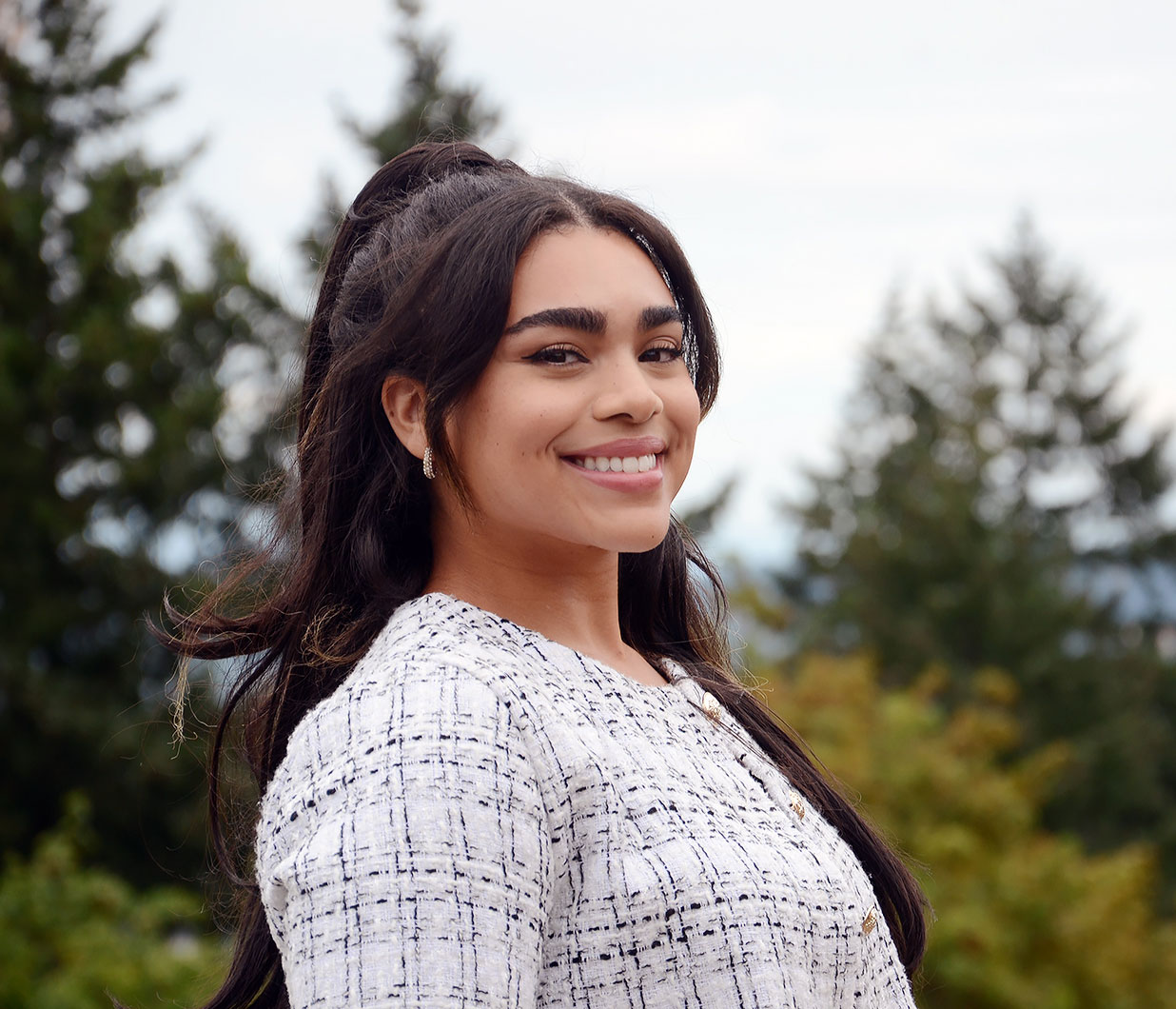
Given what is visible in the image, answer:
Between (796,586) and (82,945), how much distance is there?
814 inches

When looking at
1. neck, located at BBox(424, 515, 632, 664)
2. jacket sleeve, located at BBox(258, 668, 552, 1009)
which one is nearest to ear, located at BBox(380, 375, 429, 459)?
neck, located at BBox(424, 515, 632, 664)

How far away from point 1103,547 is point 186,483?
18429 mm

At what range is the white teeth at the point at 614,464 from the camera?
173 cm

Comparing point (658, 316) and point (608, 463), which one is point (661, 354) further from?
point (608, 463)

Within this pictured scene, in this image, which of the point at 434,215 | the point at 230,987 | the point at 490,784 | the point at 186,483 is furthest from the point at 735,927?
the point at 186,483

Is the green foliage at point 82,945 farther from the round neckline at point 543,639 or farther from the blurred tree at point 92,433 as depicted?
the blurred tree at point 92,433

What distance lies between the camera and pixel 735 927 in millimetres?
1471

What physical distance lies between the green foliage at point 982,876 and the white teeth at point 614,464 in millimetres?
4163

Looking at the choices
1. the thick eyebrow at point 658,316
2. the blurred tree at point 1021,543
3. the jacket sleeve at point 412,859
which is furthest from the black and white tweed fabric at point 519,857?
the blurred tree at point 1021,543

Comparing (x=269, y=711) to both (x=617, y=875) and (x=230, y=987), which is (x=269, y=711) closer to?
(x=230, y=987)

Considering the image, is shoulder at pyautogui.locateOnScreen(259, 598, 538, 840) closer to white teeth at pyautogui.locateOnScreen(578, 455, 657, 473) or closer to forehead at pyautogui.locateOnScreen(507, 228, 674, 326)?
white teeth at pyautogui.locateOnScreen(578, 455, 657, 473)

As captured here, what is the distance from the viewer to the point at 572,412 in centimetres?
170

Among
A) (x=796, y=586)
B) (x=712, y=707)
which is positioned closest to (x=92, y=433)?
(x=712, y=707)

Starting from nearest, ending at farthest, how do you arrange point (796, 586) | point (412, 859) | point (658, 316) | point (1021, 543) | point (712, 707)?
1. point (412, 859)
2. point (658, 316)
3. point (712, 707)
4. point (1021, 543)
5. point (796, 586)
